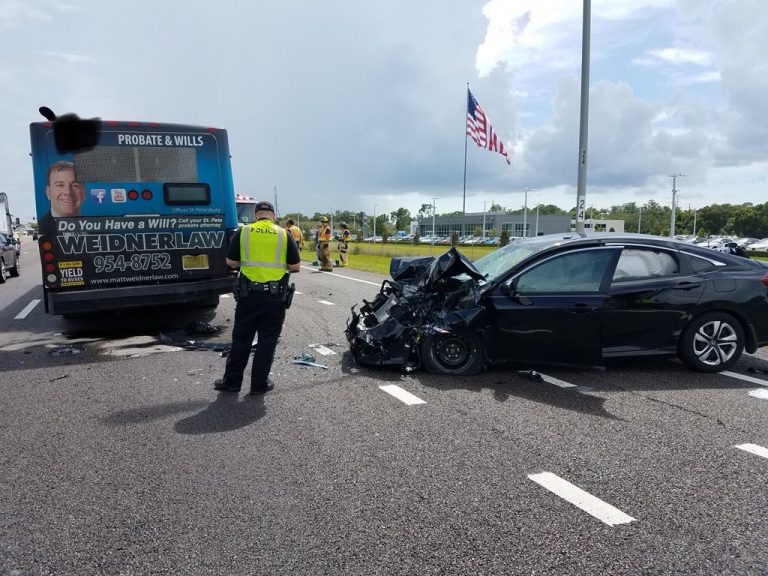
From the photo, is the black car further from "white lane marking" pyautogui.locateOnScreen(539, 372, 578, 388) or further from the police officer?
the police officer

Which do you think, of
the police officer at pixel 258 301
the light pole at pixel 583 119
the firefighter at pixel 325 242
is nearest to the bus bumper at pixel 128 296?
the police officer at pixel 258 301

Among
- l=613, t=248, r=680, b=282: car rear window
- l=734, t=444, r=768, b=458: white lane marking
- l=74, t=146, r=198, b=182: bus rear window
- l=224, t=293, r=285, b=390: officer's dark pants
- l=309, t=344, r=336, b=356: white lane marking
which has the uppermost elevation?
l=74, t=146, r=198, b=182: bus rear window

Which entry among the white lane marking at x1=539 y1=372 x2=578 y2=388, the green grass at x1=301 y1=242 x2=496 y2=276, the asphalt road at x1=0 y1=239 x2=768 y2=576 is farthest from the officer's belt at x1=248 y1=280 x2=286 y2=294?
the green grass at x1=301 y1=242 x2=496 y2=276

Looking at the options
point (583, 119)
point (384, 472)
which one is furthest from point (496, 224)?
point (384, 472)

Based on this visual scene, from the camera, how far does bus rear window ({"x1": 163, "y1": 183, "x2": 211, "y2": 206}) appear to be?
8.23m

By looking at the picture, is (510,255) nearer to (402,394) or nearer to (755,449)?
(402,394)

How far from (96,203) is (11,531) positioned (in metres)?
5.65

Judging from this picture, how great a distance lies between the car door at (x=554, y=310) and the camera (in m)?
5.75

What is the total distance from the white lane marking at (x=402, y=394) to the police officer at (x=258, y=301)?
117 cm

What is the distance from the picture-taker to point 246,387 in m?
5.73

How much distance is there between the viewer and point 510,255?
6.60 metres

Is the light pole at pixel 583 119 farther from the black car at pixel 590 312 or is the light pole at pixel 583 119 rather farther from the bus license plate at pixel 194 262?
the bus license plate at pixel 194 262

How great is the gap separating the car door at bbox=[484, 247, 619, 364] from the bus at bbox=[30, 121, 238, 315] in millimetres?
4613

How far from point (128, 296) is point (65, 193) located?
1.57m
